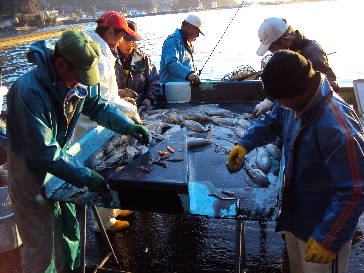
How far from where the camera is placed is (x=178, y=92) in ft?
19.1

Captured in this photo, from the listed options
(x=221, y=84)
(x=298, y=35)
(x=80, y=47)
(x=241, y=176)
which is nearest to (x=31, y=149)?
(x=80, y=47)

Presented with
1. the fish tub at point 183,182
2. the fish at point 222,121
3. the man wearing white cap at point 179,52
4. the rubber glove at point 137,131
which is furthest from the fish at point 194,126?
the man wearing white cap at point 179,52

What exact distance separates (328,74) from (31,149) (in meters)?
3.46

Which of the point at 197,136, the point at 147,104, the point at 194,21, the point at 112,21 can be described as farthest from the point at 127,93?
the point at 194,21

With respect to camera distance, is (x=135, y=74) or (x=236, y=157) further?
(x=135, y=74)

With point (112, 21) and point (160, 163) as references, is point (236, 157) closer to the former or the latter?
point (160, 163)

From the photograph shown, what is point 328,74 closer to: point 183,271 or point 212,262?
point 212,262

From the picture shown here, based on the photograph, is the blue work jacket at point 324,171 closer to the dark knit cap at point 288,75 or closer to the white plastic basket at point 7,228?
the dark knit cap at point 288,75

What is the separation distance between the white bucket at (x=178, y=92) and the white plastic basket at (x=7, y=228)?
9.94 ft

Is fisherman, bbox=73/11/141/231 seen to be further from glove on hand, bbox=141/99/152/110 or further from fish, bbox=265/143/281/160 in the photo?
fish, bbox=265/143/281/160

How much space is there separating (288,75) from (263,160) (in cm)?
137

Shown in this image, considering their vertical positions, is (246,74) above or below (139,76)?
below

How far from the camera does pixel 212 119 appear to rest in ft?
15.2

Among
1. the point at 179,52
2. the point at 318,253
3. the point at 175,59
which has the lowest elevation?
the point at 318,253
